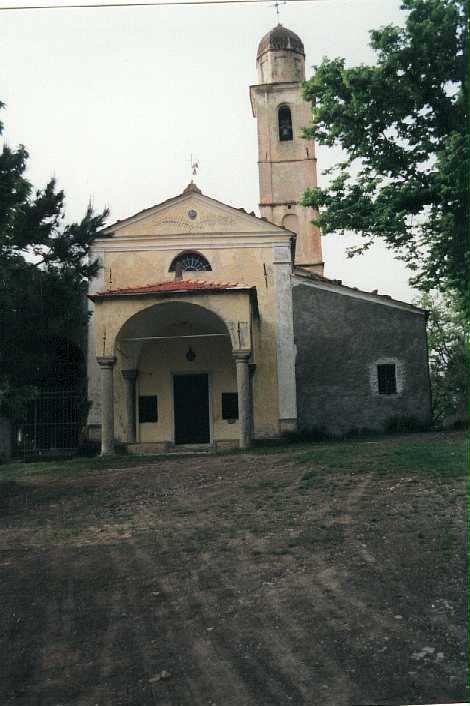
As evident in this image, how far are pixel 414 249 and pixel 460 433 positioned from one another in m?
4.97

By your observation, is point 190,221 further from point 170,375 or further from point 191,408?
point 191,408

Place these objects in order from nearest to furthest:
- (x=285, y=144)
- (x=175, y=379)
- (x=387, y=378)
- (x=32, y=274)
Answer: (x=32, y=274)
(x=387, y=378)
(x=175, y=379)
(x=285, y=144)

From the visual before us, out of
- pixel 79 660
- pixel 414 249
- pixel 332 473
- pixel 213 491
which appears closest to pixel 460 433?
pixel 414 249

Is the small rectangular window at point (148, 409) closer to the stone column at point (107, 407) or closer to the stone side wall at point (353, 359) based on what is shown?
the stone column at point (107, 407)

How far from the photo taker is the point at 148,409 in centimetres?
1866

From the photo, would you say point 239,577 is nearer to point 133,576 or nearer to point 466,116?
point 133,576

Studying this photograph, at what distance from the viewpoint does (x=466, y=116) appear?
10062 mm

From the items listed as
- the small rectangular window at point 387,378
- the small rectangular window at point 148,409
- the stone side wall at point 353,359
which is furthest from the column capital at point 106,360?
the small rectangular window at point 387,378

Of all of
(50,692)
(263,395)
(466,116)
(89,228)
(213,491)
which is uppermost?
(466,116)

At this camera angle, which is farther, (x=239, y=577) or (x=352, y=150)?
(x=352, y=150)

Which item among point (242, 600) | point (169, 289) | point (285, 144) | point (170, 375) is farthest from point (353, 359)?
point (242, 600)

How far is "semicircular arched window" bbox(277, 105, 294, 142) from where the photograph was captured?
2747 cm

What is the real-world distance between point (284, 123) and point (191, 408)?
14.8 m

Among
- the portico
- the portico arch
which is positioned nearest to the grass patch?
the portico
